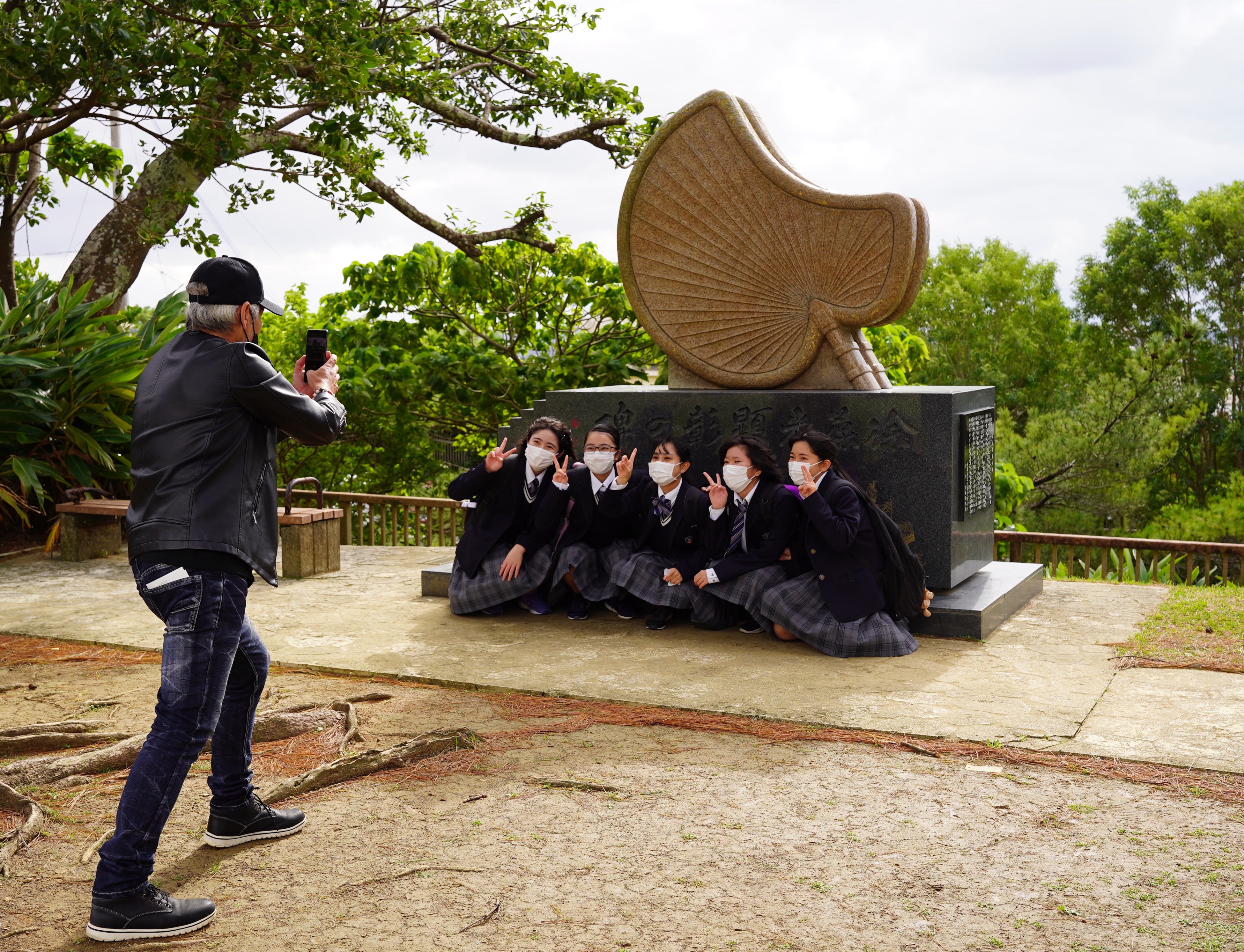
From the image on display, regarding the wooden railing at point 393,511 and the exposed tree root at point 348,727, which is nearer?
the exposed tree root at point 348,727

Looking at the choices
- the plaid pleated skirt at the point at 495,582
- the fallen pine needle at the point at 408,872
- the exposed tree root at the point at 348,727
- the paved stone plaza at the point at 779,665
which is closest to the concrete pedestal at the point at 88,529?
the paved stone plaza at the point at 779,665

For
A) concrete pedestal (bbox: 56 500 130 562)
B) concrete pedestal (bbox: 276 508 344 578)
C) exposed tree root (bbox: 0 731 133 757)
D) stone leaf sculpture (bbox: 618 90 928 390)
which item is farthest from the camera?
concrete pedestal (bbox: 56 500 130 562)

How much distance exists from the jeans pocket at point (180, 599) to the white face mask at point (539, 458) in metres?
3.36

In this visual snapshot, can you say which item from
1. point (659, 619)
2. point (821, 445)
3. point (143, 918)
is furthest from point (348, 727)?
point (821, 445)

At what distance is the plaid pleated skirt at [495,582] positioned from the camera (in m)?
6.25

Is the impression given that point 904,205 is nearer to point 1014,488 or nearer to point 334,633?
point 334,633

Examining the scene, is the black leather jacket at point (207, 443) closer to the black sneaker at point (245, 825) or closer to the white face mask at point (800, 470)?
the black sneaker at point (245, 825)

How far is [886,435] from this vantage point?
6.22 meters

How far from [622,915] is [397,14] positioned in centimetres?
860

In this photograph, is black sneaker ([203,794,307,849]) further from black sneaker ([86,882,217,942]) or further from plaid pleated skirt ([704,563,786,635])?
plaid pleated skirt ([704,563,786,635])

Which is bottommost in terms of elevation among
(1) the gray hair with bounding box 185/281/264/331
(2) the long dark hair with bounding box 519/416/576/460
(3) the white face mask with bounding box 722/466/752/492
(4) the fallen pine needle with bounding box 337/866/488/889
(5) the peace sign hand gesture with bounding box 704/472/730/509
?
(4) the fallen pine needle with bounding box 337/866/488/889

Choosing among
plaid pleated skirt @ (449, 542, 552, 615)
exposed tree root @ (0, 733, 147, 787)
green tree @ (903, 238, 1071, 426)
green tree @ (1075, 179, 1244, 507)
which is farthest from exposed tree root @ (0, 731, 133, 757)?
green tree @ (903, 238, 1071, 426)

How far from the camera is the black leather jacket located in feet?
9.51

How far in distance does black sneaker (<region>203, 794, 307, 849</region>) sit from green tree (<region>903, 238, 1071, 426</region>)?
30568mm
